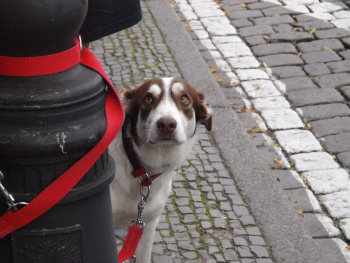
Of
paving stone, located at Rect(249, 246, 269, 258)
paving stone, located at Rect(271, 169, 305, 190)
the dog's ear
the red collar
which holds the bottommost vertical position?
paving stone, located at Rect(271, 169, 305, 190)

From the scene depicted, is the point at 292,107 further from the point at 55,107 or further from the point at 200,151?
the point at 55,107

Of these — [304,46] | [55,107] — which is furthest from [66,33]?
[304,46]

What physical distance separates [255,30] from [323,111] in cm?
274

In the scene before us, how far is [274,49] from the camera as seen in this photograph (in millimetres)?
7449

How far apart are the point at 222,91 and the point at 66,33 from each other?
494 cm

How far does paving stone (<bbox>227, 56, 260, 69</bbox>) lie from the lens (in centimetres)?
707

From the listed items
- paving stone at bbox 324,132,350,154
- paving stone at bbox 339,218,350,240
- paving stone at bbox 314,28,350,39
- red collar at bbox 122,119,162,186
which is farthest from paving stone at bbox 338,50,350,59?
red collar at bbox 122,119,162,186

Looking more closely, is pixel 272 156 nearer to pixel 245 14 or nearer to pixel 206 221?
pixel 206 221

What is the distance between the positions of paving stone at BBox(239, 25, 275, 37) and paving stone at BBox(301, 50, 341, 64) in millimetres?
981

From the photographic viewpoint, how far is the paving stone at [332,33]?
25.3 ft

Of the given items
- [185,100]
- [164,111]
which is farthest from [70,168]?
[185,100]

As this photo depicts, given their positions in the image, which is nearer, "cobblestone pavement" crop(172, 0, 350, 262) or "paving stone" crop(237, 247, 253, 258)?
"paving stone" crop(237, 247, 253, 258)

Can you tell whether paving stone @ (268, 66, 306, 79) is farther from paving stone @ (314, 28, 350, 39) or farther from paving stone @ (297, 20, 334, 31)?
paving stone @ (297, 20, 334, 31)

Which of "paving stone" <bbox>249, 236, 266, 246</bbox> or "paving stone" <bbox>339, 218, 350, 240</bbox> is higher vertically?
"paving stone" <bbox>339, 218, 350, 240</bbox>
